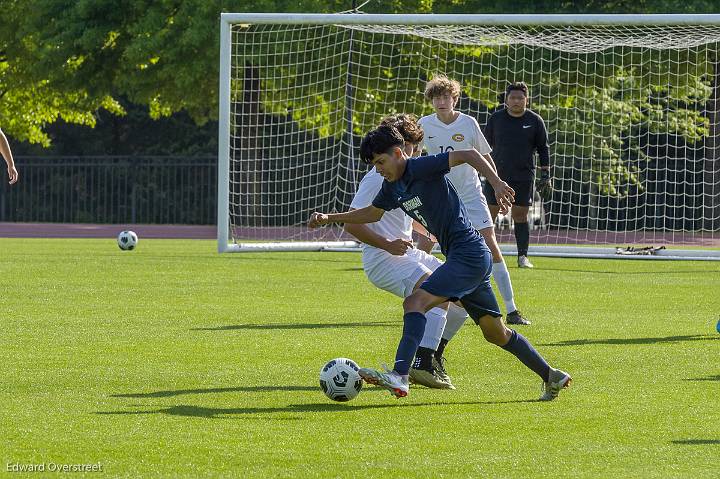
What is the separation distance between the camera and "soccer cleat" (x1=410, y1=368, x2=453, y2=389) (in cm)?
777

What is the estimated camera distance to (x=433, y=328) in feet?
26.2

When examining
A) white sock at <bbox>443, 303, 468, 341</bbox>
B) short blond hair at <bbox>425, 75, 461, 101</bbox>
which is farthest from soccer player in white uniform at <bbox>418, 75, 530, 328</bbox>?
white sock at <bbox>443, 303, 468, 341</bbox>

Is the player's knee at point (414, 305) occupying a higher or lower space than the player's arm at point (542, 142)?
higher

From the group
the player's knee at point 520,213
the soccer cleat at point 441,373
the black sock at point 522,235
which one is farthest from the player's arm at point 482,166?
the black sock at point 522,235

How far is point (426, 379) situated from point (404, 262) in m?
1.11

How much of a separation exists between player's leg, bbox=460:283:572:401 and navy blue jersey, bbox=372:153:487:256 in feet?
0.96

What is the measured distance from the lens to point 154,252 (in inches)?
872

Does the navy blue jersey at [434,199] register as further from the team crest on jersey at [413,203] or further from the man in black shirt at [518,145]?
the man in black shirt at [518,145]

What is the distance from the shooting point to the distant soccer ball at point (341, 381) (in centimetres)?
711

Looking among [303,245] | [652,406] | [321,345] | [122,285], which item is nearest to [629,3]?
[303,245]

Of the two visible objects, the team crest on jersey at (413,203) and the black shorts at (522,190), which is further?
the black shorts at (522,190)

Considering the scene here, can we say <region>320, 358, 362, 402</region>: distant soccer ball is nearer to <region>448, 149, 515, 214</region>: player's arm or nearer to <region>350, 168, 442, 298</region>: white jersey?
<region>448, 149, 515, 214</region>: player's arm

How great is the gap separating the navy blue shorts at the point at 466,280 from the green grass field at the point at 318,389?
1.79 ft

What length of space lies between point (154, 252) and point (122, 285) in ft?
23.7
